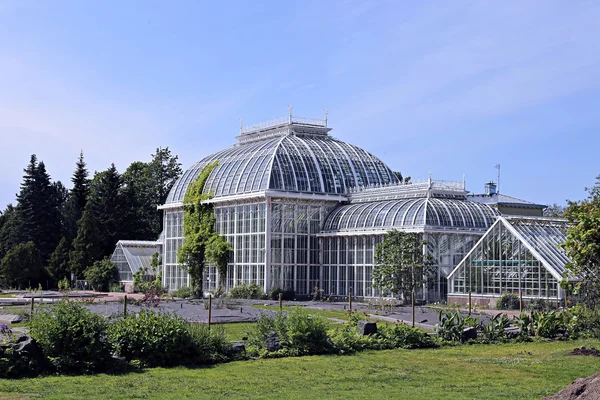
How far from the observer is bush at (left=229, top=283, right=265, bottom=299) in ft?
186

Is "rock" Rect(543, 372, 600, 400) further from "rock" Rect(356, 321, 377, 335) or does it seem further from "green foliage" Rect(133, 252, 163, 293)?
"green foliage" Rect(133, 252, 163, 293)

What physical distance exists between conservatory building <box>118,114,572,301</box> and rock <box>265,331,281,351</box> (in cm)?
2845

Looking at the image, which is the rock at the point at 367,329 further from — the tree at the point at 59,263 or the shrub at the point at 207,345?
the tree at the point at 59,263

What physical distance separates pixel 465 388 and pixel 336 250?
40.7 metres

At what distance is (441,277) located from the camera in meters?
51.0

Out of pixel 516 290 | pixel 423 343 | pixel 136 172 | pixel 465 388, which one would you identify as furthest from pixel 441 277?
pixel 136 172

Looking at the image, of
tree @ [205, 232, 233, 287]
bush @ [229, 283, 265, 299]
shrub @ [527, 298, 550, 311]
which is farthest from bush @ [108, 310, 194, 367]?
tree @ [205, 232, 233, 287]

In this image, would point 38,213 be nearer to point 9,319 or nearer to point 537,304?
point 9,319

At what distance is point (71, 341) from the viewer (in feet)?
64.2

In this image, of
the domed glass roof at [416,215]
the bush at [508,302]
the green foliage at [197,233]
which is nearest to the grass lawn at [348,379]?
the bush at [508,302]

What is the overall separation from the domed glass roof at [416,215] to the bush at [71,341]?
33.5 m

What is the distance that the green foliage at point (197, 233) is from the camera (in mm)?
63406

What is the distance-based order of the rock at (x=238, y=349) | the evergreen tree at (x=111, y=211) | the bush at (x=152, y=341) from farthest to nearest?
the evergreen tree at (x=111, y=211), the rock at (x=238, y=349), the bush at (x=152, y=341)

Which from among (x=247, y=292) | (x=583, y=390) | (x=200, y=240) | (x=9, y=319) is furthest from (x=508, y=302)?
(x=583, y=390)
